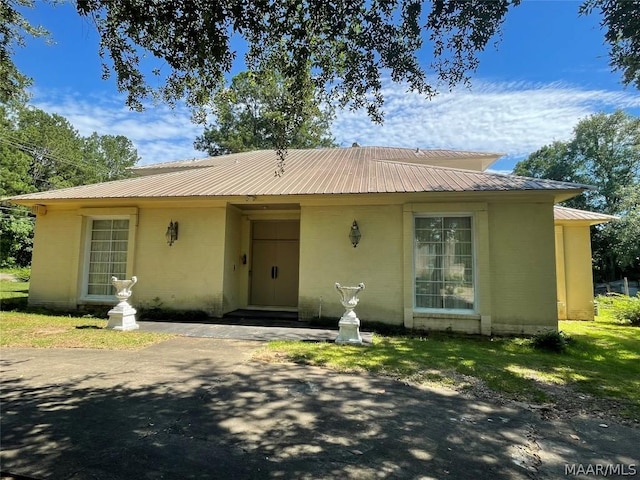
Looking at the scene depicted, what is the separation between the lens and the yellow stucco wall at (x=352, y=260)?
9016mm

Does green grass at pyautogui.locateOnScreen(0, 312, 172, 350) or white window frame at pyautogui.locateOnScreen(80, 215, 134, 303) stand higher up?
white window frame at pyautogui.locateOnScreen(80, 215, 134, 303)

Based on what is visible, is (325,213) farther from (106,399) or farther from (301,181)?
(106,399)

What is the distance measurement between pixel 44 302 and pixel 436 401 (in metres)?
11.5

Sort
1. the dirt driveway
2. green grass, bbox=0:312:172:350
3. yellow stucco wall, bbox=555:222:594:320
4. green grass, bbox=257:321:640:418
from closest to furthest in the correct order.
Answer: the dirt driveway < green grass, bbox=257:321:640:418 < green grass, bbox=0:312:172:350 < yellow stucco wall, bbox=555:222:594:320

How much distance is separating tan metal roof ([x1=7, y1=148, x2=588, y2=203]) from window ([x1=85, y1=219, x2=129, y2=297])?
3.57 feet

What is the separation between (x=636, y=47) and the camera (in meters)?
4.43

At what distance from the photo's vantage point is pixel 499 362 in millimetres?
6047

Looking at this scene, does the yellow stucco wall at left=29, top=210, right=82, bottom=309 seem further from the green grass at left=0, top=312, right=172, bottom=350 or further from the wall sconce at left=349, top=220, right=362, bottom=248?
the wall sconce at left=349, top=220, right=362, bottom=248

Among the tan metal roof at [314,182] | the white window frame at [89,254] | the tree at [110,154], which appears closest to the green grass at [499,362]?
the tan metal roof at [314,182]

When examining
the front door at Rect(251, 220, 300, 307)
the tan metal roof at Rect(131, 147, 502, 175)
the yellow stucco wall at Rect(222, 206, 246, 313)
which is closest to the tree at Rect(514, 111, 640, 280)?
the tan metal roof at Rect(131, 147, 502, 175)

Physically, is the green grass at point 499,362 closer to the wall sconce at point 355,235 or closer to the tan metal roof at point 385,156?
the wall sconce at point 355,235

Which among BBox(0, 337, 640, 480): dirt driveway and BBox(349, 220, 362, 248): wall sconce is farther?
BBox(349, 220, 362, 248): wall sconce

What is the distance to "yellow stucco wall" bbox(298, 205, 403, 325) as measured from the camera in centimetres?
902

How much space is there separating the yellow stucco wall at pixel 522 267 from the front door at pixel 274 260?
5.76 m
